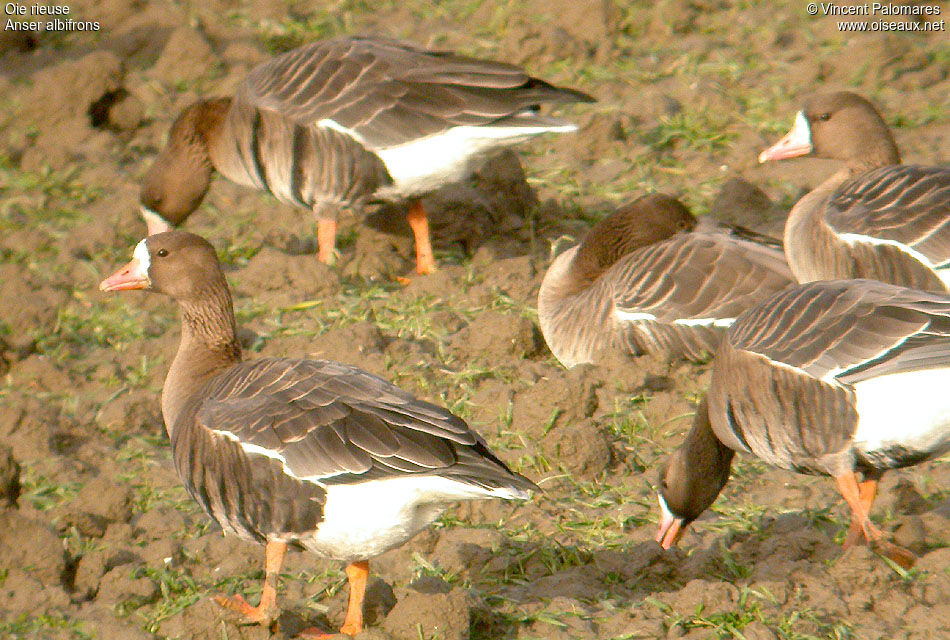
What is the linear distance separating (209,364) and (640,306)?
253 cm

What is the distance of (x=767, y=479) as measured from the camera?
6.17m

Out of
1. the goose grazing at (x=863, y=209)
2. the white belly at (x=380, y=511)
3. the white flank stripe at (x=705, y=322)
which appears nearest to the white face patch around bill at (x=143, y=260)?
the white belly at (x=380, y=511)

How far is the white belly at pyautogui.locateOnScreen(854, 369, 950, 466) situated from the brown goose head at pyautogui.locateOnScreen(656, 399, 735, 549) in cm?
72

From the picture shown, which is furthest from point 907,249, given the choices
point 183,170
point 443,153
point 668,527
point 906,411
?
point 183,170

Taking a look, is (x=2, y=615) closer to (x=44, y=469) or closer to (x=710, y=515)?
(x=44, y=469)

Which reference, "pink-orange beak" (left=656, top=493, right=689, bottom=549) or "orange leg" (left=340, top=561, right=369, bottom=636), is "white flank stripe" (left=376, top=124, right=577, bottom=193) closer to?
"pink-orange beak" (left=656, top=493, right=689, bottom=549)

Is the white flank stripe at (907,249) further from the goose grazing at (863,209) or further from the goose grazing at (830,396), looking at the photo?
the goose grazing at (830,396)

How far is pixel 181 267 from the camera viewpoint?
6066 mm

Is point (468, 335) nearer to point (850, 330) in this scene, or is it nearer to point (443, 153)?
point (443, 153)

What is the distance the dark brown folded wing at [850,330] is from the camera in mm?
4961

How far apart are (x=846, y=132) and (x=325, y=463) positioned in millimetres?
4354

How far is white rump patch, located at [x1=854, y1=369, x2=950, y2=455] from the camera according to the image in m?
4.91

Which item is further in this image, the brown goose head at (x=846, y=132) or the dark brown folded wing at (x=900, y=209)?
the brown goose head at (x=846, y=132)

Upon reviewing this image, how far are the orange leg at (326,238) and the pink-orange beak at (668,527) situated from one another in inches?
144
